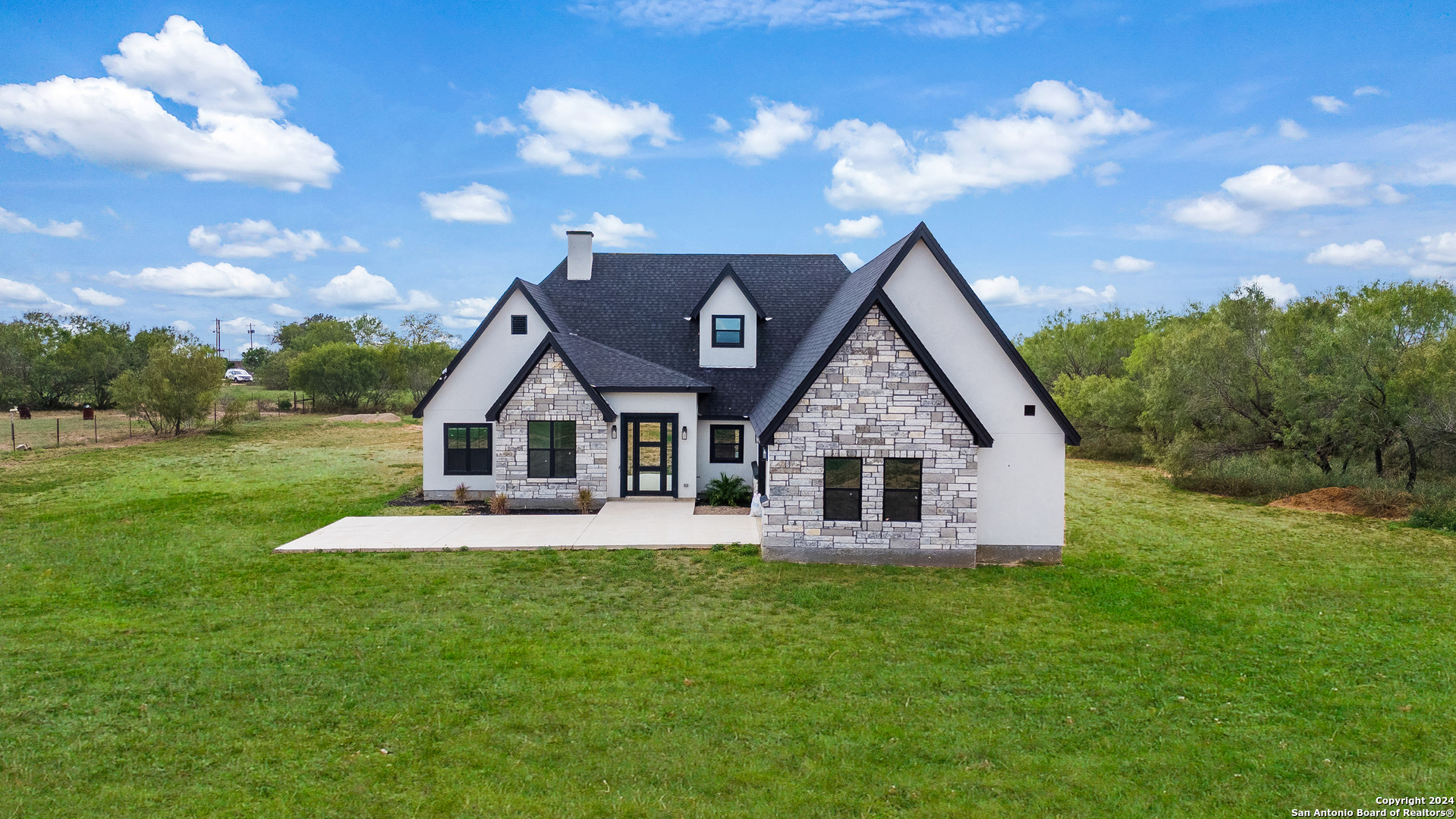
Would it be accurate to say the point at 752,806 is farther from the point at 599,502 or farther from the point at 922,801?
the point at 599,502

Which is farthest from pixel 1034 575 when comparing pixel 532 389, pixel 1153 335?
pixel 1153 335

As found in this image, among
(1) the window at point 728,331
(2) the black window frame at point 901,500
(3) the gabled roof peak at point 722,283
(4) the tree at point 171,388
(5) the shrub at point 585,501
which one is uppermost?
(3) the gabled roof peak at point 722,283

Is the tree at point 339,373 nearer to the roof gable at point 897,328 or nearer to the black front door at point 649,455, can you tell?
A: the black front door at point 649,455

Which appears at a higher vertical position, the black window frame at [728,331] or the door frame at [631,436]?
the black window frame at [728,331]

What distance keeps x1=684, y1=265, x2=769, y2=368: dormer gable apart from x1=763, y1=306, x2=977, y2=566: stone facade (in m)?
7.22

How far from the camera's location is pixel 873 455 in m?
12.6

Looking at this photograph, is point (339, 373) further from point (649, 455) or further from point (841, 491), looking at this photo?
point (841, 491)

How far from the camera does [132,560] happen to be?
1259cm

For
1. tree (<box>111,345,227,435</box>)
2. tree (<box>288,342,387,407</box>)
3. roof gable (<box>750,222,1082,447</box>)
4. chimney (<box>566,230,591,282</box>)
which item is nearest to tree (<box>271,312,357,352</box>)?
tree (<box>288,342,387,407</box>)

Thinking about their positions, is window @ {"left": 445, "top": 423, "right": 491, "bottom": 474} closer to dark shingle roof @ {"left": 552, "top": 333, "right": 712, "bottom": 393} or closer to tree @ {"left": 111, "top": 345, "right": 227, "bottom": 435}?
dark shingle roof @ {"left": 552, "top": 333, "right": 712, "bottom": 393}

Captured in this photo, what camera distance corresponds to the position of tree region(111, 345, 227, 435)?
3206cm

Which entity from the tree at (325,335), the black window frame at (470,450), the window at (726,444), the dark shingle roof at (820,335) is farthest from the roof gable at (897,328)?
the tree at (325,335)

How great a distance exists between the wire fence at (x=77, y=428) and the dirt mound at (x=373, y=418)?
13.2ft

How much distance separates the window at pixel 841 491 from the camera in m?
12.8
